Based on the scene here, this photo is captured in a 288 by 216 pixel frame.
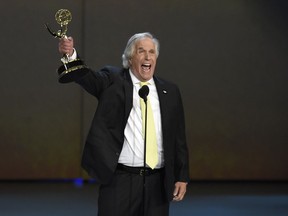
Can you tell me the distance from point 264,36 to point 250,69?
44 cm

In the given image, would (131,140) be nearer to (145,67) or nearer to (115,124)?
(115,124)

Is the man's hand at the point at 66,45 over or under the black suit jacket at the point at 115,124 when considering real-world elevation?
over

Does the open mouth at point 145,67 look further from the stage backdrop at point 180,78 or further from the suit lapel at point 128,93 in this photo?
the stage backdrop at point 180,78

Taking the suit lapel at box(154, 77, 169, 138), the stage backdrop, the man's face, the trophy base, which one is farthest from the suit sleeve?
the stage backdrop

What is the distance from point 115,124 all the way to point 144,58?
0.37m

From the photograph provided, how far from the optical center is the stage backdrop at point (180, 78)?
7348mm

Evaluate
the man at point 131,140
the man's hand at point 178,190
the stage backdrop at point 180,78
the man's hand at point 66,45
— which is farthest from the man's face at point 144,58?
the stage backdrop at point 180,78

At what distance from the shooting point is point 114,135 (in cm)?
299

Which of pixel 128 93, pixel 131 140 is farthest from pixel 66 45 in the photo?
pixel 131 140

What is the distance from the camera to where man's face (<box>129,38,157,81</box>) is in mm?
3105

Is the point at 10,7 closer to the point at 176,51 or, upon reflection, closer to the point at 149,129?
the point at 176,51

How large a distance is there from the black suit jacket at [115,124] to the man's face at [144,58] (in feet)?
0.23

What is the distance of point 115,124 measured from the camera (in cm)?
301

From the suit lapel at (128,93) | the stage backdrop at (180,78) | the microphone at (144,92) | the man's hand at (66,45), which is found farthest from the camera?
the stage backdrop at (180,78)
